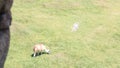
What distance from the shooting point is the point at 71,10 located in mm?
33281

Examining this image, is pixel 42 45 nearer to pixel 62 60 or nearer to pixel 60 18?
pixel 62 60

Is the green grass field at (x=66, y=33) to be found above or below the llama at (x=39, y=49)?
below

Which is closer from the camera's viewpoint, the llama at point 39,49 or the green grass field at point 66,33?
the green grass field at point 66,33

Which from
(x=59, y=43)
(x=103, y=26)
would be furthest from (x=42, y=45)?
(x=103, y=26)

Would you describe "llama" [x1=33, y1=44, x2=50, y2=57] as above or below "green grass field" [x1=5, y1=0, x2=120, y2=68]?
above

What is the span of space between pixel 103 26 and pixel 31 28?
6.63m

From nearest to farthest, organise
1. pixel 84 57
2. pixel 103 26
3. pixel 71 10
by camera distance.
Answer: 1. pixel 84 57
2. pixel 103 26
3. pixel 71 10

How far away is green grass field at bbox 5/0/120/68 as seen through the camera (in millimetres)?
22062

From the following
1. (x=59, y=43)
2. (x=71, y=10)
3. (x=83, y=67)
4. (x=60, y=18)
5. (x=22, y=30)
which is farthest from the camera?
(x=71, y=10)

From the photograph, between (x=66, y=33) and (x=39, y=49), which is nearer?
(x=39, y=49)

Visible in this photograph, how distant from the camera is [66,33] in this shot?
26969mm

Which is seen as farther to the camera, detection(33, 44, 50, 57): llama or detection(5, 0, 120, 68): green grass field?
detection(33, 44, 50, 57): llama

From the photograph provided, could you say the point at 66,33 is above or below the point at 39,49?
below

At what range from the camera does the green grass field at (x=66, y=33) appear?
72.4 ft
